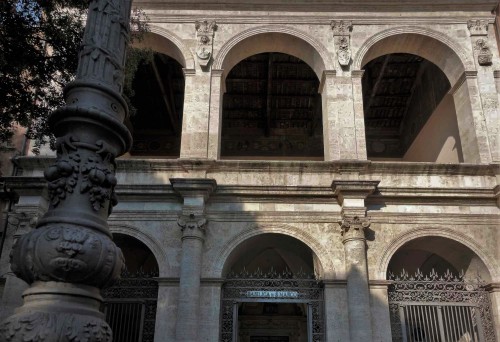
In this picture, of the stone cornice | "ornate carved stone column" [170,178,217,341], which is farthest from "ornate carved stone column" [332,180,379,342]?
the stone cornice

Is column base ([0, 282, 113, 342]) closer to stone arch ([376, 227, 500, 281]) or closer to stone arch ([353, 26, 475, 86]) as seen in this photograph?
stone arch ([376, 227, 500, 281])

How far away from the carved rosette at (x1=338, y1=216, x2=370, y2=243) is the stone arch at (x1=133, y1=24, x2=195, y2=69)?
517 cm

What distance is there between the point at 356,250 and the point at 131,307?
15.7 ft

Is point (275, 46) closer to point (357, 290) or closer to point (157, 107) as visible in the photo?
point (357, 290)

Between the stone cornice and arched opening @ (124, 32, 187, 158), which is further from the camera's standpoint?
arched opening @ (124, 32, 187, 158)

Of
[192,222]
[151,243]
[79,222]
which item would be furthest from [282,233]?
[79,222]

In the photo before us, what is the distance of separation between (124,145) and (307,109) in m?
15.4

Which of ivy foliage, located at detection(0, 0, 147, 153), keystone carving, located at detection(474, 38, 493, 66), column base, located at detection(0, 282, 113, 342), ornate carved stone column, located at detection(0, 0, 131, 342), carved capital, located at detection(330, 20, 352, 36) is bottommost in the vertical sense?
column base, located at detection(0, 282, 113, 342)

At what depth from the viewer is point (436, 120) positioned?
1543 cm

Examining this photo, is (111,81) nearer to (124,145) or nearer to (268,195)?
(124,145)

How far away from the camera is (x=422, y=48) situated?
1302cm

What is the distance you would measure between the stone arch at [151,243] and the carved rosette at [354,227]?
143 inches

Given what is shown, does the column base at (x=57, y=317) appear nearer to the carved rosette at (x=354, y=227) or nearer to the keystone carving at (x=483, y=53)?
the carved rosette at (x=354, y=227)

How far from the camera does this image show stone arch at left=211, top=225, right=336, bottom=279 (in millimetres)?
10352
